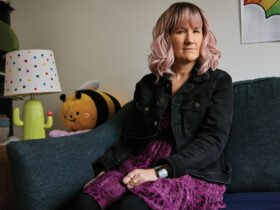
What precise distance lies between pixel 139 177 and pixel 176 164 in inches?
5.0

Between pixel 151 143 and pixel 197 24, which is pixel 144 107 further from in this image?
pixel 197 24

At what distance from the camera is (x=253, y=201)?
115 cm

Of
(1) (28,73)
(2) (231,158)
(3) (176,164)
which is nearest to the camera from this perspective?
(3) (176,164)

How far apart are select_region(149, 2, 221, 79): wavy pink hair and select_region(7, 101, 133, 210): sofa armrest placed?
398 millimetres

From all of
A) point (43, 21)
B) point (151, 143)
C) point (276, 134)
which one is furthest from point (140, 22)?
point (276, 134)

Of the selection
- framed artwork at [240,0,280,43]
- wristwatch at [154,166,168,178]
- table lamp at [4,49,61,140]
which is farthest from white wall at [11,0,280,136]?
wristwatch at [154,166,168,178]

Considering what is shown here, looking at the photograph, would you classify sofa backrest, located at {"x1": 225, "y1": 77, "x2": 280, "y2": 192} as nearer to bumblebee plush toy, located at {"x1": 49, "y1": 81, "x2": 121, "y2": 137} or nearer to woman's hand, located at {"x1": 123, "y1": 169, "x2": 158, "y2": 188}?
woman's hand, located at {"x1": 123, "y1": 169, "x2": 158, "y2": 188}

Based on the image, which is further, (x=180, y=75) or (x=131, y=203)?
(x=180, y=75)

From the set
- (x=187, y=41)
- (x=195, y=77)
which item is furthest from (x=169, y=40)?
(x=195, y=77)

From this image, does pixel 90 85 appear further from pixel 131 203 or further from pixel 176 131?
pixel 131 203

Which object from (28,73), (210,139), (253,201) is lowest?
(253,201)

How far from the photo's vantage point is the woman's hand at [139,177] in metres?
1.05

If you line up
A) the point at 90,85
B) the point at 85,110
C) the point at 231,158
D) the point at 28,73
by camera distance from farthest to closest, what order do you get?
the point at 90,85, the point at 85,110, the point at 28,73, the point at 231,158

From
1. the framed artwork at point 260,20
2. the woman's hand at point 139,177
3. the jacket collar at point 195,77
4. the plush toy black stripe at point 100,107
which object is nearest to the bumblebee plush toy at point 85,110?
the plush toy black stripe at point 100,107
